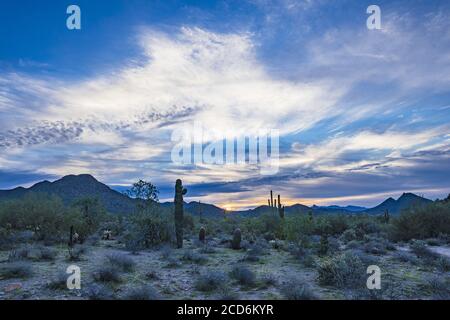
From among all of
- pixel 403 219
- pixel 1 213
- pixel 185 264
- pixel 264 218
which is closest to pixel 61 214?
pixel 1 213

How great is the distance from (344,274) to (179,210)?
13.1 meters

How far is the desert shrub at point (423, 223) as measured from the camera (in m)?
23.7

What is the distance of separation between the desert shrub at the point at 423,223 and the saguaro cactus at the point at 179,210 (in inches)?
534

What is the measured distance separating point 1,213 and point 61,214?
3.55m

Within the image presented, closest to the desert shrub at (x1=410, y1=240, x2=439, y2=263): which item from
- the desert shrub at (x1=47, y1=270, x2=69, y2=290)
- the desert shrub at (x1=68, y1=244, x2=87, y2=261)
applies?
the desert shrub at (x1=47, y1=270, x2=69, y2=290)

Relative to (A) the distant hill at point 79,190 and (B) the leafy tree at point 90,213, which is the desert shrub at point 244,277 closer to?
(B) the leafy tree at point 90,213

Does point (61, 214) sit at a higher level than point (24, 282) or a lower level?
higher

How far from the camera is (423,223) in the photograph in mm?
23953

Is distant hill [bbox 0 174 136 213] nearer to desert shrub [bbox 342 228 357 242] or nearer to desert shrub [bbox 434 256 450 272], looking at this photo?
desert shrub [bbox 342 228 357 242]

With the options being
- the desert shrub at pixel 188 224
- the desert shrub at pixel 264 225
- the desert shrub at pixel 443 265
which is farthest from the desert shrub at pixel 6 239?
the desert shrub at pixel 443 265
